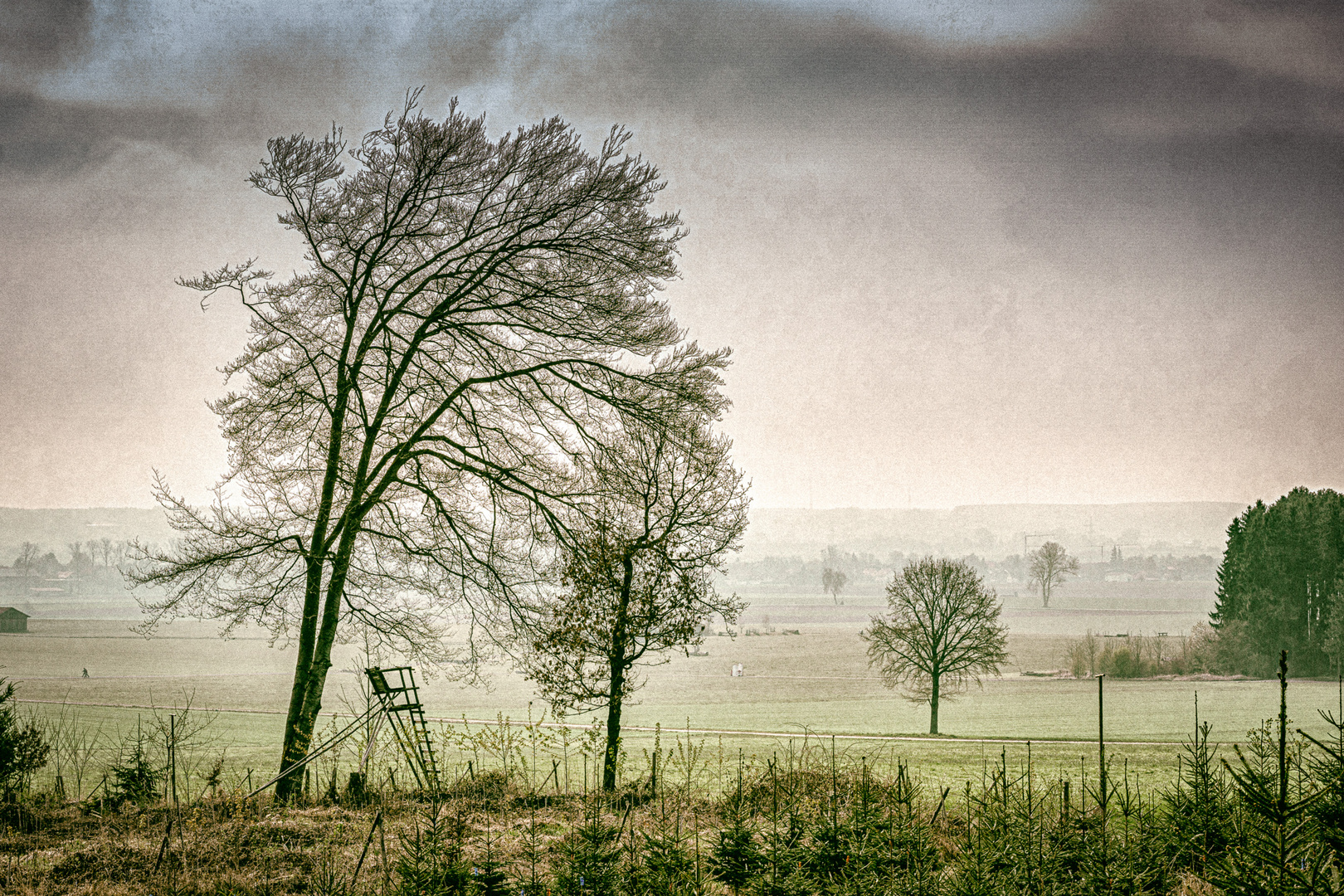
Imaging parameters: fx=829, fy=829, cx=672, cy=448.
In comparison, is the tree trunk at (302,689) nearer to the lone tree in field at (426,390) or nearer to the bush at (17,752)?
the lone tree in field at (426,390)

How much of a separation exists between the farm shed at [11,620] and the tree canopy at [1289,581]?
329ft

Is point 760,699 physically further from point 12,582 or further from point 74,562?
point 12,582

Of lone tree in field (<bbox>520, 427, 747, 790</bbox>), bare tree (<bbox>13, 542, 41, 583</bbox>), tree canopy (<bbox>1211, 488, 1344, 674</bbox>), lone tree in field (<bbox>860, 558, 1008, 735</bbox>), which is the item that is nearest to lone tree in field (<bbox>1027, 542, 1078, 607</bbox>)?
tree canopy (<bbox>1211, 488, 1344, 674</bbox>)

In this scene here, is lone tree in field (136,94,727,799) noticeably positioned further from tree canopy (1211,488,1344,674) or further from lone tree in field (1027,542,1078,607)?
A: lone tree in field (1027,542,1078,607)

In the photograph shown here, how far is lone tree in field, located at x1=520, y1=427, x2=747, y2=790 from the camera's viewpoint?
13.2 m

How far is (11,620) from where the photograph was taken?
75312mm

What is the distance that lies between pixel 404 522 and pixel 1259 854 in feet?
42.7

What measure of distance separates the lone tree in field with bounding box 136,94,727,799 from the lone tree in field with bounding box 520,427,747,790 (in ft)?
1.77

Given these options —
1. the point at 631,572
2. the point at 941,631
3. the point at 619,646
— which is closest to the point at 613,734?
the point at 619,646

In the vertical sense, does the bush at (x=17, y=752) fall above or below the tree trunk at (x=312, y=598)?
below

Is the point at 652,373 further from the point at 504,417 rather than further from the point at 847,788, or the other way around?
the point at 847,788

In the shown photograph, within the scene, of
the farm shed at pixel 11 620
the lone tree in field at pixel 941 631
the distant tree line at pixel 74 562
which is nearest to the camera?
the lone tree in field at pixel 941 631

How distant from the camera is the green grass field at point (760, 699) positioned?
102ft


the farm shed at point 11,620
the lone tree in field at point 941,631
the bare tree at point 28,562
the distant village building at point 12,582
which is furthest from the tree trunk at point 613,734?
→ the distant village building at point 12,582
